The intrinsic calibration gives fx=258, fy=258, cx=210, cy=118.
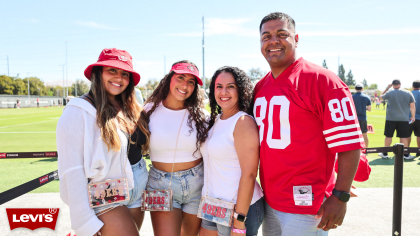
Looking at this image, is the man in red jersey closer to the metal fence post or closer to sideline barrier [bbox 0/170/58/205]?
the metal fence post

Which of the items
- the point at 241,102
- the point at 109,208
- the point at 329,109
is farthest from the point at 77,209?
the point at 329,109

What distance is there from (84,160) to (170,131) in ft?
2.91

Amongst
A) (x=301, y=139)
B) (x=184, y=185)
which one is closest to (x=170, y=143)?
(x=184, y=185)

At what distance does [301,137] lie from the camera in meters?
2.04

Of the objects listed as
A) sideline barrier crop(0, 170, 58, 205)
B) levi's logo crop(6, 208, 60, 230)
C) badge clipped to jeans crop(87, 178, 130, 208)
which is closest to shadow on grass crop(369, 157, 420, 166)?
badge clipped to jeans crop(87, 178, 130, 208)

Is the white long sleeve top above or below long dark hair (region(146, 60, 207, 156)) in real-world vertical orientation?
below

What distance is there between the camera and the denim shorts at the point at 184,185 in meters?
2.61

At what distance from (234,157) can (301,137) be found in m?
0.60

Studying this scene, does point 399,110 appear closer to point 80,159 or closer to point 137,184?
point 137,184

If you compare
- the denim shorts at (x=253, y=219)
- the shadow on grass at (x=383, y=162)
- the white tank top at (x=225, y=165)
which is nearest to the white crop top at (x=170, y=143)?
the white tank top at (x=225, y=165)

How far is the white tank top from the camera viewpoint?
7.50 ft

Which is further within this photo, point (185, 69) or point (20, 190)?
point (185, 69)

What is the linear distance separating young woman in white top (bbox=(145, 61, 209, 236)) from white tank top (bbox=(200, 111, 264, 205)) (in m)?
0.29

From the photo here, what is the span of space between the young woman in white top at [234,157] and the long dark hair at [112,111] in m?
0.72
